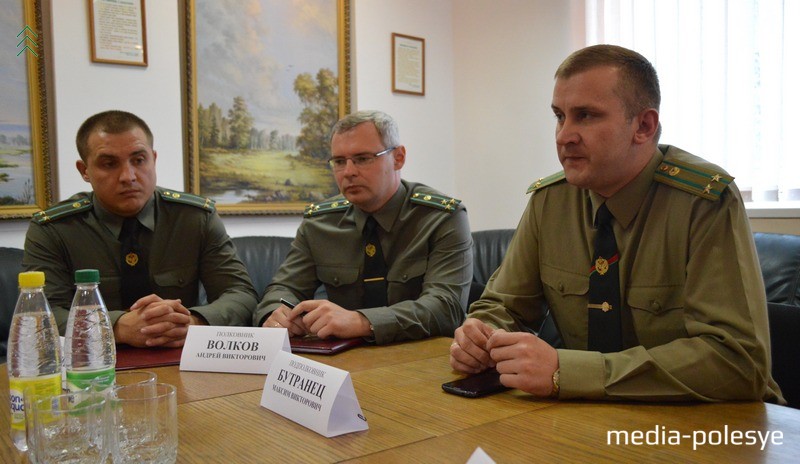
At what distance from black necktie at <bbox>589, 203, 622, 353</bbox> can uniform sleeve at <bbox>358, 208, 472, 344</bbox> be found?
561 mm

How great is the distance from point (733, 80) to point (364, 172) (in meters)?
1.97

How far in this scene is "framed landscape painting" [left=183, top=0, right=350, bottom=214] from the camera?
12.1 ft

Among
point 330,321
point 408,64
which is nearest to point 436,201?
point 330,321

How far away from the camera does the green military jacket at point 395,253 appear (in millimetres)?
2342

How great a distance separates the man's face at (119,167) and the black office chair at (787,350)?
7.31 ft

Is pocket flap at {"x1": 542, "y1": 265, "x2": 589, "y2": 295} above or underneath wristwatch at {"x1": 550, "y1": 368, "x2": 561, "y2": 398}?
above

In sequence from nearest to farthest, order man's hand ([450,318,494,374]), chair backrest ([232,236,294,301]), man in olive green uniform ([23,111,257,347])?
1. man's hand ([450,318,494,374])
2. man in olive green uniform ([23,111,257,347])
3. chair backrest ([232,236,294,301])

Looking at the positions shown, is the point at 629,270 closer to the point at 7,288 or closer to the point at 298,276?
the point at 298,276

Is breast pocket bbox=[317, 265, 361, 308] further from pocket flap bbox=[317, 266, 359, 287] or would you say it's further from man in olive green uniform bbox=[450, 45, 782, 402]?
man in olive green uniform bbox=[450, 45, 782, 402]

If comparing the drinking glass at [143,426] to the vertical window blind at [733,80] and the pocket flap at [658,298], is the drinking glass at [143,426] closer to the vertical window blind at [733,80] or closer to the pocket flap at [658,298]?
the pocket flap at [658,298]

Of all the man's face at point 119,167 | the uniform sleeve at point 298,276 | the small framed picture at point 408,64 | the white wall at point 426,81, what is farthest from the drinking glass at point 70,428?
the small framed picture at point 408,64

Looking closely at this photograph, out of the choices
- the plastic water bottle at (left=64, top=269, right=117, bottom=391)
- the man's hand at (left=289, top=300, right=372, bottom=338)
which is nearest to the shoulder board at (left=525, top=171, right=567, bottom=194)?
the man's hand at (left=289, top=300, right=372, bottom=338)

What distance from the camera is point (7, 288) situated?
2.81 m

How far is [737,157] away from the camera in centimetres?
308
